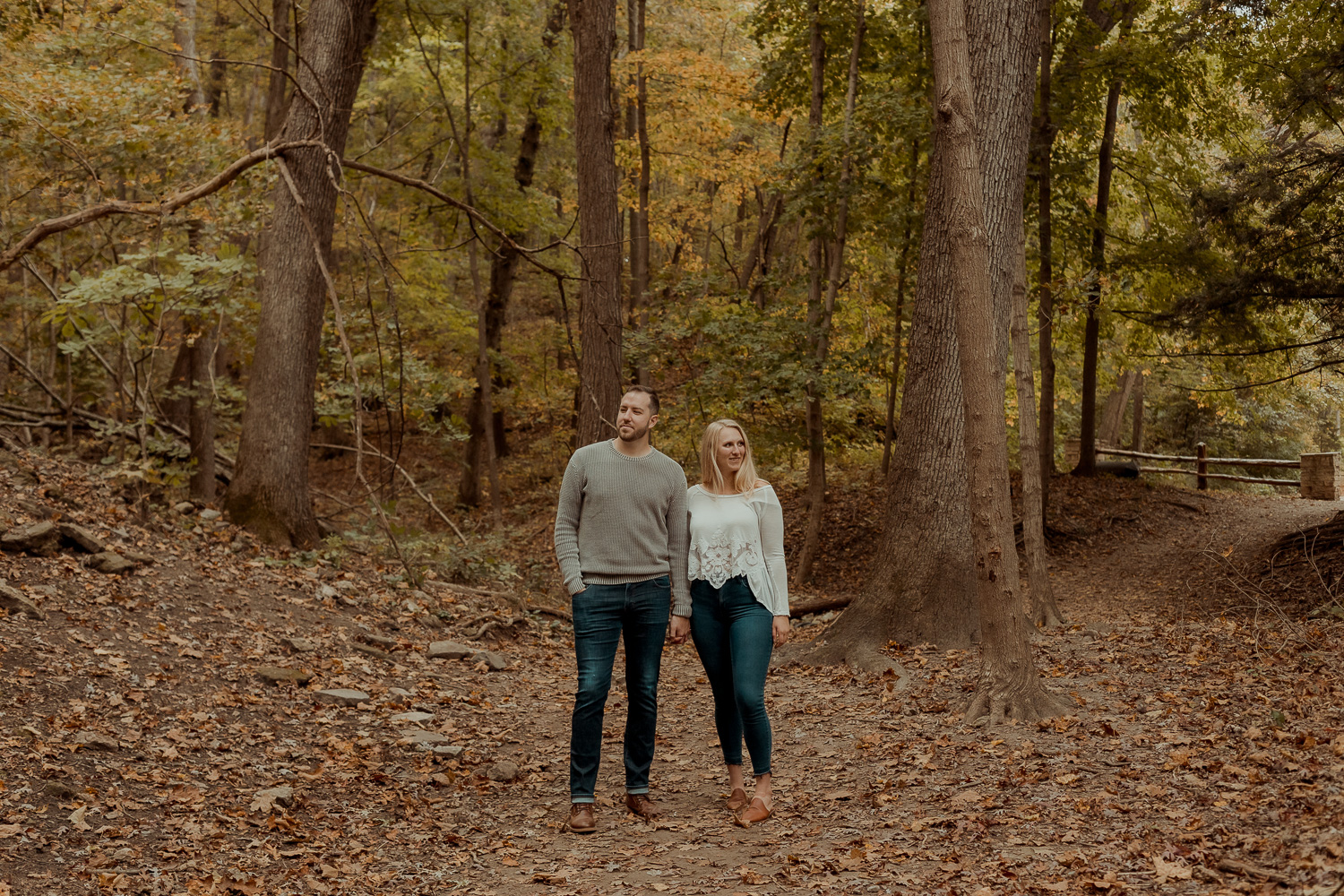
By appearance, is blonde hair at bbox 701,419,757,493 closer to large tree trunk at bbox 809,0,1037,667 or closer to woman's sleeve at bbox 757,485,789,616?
woman's sleeve at bbox 757,485,789,616

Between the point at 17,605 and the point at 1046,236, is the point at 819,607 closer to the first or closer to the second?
the point at 1046,236

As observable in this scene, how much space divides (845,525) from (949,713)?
31.5ft

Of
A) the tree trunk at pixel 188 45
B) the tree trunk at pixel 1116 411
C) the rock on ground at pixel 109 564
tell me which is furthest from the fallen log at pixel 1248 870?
the tree trunk at pixel 1116 411

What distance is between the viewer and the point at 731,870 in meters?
4.04

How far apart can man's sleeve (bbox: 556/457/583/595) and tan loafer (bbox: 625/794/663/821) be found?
1.10 meters

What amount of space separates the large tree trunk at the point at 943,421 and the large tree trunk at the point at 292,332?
5878mm

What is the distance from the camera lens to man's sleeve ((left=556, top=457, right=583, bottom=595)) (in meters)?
4.52

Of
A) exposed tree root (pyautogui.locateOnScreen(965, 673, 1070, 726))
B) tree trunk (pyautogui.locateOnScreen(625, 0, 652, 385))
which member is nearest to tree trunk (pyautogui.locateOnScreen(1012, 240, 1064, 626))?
exposed tree root (pyautogui.locateOnScreen(965, 673, 1070, 726))

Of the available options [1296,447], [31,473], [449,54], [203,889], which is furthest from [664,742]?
[1296,447]

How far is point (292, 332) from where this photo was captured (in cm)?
1020

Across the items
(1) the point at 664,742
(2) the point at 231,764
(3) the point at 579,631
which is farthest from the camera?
(1) the point at 664,742

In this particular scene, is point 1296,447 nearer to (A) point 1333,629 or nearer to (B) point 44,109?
(A) point 1333,629

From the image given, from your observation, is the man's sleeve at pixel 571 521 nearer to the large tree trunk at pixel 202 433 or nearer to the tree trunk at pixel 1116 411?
the large tree trunk at pixel 202 433

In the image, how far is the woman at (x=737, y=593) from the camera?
4535 millimetres
